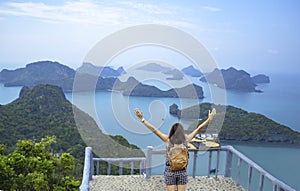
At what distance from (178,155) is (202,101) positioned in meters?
2.88

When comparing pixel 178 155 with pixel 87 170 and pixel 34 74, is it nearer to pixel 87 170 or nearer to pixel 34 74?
pixel 87 170

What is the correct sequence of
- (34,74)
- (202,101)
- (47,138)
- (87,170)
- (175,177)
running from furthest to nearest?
(34,74) < (47,138) < (202,101) < (87,170) < (175,177)

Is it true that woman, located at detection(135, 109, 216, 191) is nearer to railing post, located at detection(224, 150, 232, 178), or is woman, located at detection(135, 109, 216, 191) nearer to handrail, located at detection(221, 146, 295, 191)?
handrail, located at detection(221, 146, 295, 191)

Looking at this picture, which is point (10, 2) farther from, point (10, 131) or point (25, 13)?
point (10, 131)

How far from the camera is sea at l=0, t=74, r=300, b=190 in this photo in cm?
387

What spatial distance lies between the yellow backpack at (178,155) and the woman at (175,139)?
0.04 m

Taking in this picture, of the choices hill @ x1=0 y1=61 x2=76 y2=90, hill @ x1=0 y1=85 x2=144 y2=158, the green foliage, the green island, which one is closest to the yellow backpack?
the green island

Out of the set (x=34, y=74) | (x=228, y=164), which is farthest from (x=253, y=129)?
(x=34, y=74)

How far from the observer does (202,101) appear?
548 cm

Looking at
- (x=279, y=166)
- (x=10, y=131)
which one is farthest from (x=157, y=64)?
(x=10, y=131)

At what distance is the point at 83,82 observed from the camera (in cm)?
375

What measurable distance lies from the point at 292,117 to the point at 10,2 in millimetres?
19241

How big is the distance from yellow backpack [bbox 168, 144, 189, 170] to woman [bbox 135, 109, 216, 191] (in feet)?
0.12

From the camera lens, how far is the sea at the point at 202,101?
3867 millimetres
